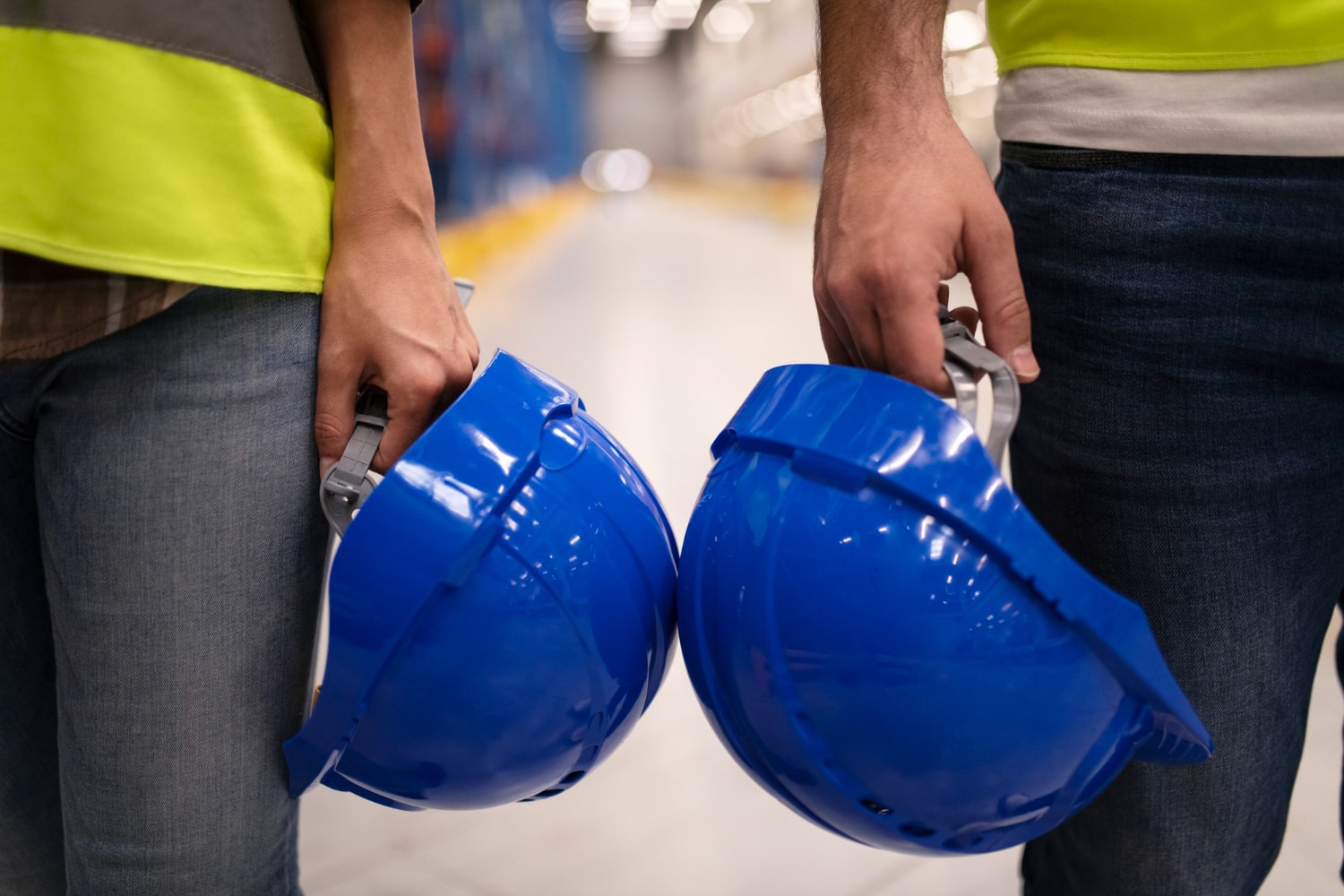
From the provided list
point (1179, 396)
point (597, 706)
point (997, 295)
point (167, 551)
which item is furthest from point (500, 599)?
point (1179, 396)

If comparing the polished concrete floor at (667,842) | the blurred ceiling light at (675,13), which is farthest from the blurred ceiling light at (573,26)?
the polished concrete floor at (667,842)

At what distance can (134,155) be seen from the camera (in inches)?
23.1

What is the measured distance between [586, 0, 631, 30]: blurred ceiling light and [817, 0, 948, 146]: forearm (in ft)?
95.7

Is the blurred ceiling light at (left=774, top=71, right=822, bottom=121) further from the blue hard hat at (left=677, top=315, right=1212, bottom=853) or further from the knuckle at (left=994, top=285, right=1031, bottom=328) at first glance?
the blue hard hat at (left=677, top=315, right=1212, bottom=853)

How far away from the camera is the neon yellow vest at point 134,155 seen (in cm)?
58

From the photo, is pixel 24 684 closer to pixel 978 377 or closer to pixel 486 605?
pixel 486 605

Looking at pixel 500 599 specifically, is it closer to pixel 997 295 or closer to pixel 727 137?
pixel 997 295

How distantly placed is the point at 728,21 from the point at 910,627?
28.0 m

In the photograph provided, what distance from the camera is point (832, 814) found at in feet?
2.16

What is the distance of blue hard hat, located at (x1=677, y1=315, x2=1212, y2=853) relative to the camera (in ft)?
1.85

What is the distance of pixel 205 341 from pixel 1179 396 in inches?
27.1

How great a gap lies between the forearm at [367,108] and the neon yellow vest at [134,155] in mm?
58

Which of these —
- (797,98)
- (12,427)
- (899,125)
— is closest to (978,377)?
(899,125)

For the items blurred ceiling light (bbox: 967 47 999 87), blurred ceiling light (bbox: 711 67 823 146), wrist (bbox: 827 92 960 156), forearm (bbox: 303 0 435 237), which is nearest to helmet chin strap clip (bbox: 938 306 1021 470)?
wrist (bbox: 827 92 960 156)
